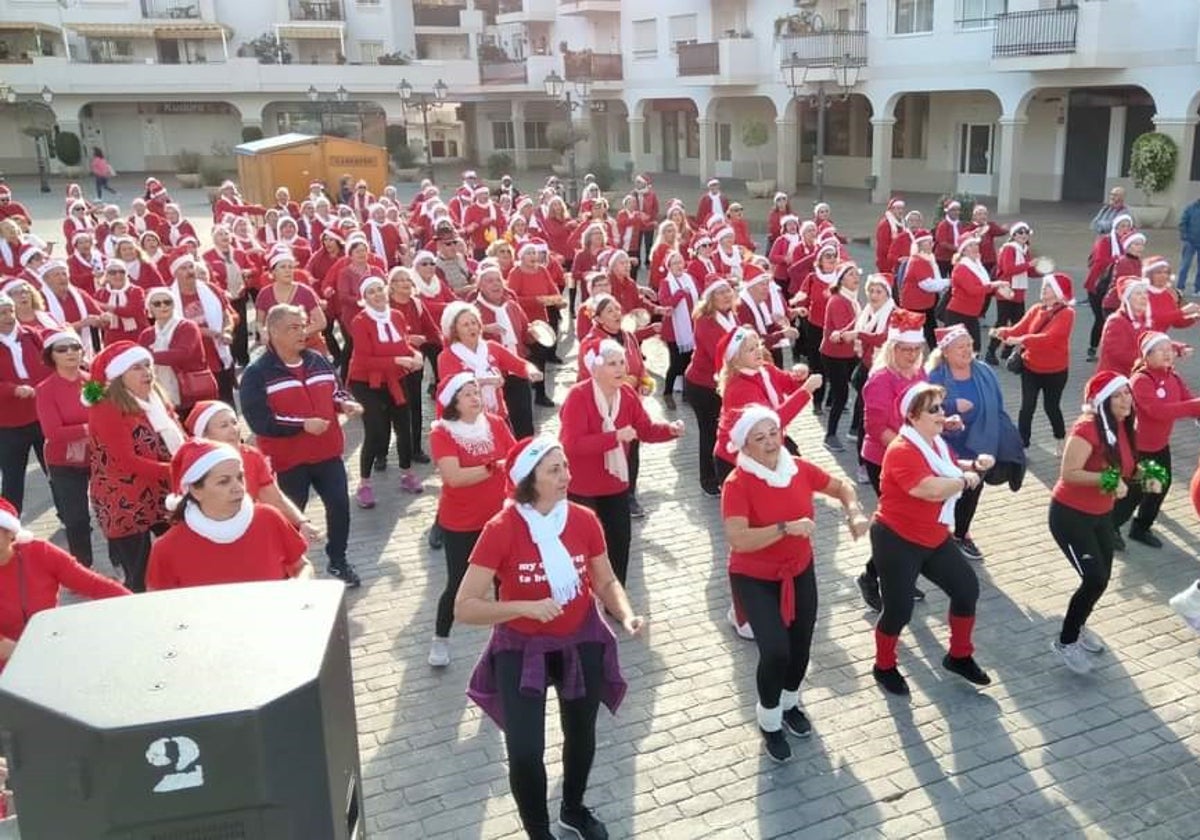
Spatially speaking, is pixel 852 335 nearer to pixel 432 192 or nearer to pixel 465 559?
pixel 465 559

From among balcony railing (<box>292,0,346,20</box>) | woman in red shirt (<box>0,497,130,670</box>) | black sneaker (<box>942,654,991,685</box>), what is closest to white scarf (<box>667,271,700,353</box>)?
black sneaker (<box>942,654,991,685</box>)

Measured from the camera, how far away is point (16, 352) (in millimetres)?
7465

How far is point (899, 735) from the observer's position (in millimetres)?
5172

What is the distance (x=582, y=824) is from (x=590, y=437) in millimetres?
2159

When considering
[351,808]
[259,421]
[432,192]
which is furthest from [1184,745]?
[432,192]

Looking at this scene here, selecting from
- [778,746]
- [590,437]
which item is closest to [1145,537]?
[778,746]

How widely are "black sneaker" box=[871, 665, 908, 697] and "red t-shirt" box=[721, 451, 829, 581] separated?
1193 millimetres

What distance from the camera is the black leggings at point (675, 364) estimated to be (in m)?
11.0

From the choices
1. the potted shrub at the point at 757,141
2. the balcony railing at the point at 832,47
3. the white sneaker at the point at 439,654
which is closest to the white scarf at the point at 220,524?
the white sneaker at the point at 439,654

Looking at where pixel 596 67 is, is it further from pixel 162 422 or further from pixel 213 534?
pixel 213 534

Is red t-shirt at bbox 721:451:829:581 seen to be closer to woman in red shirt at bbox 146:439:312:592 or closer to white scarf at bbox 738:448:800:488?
white scarf at bbox 738:448:800:488

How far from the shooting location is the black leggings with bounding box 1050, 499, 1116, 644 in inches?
214

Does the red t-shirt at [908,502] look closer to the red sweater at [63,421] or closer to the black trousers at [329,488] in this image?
the black trousers at [329,488]

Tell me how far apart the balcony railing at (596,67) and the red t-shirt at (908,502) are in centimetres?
3526
